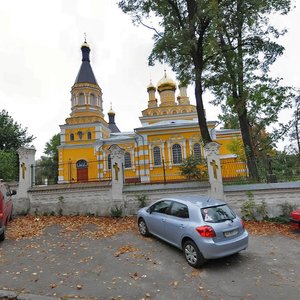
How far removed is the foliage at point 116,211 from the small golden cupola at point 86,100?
24145 millimetres

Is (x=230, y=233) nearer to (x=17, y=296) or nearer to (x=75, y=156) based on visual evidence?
(x=17, y=296)

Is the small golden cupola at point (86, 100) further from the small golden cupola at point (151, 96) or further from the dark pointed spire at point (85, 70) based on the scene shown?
the small golden cupola at point (151, 96)

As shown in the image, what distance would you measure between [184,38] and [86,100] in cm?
2535

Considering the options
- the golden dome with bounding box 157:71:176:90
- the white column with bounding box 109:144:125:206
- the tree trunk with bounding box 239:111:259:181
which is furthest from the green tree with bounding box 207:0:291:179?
the golden dome with bounding box 157:71:176:90

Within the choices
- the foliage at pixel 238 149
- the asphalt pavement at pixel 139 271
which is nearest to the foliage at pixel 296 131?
the foliage at pixel 238 149

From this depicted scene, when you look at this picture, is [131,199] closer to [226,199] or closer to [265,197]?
[226,199]

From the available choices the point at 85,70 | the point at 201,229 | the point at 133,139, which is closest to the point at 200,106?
the point at 201,229

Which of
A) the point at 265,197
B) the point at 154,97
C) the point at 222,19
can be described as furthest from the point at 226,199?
the point at 154,97

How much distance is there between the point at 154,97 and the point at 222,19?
3432 centimetres

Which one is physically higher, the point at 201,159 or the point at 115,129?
the point at 115,129

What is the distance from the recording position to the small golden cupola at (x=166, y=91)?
1602 inches

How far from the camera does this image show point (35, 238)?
821cm

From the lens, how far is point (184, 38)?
40.0 feet

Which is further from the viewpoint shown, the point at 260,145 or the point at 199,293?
the point at 260,145
